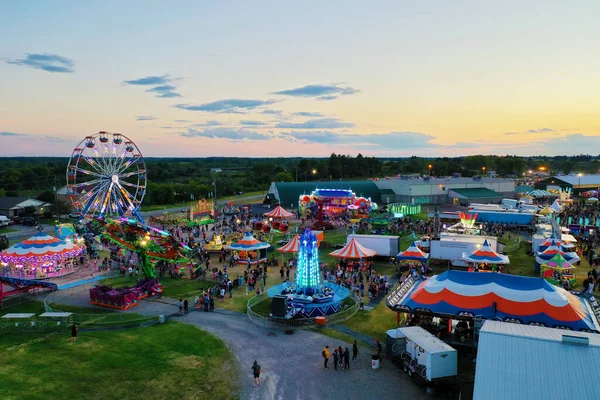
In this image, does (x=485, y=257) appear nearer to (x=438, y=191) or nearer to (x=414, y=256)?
(x=414, y=256)

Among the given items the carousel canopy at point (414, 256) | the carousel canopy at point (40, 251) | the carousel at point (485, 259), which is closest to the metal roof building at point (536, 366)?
the carousel at point (485, 259)

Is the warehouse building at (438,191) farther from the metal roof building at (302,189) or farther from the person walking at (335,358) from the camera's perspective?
the person walking at (335,358)

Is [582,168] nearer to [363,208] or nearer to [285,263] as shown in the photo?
[363,208]

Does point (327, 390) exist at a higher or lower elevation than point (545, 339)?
lower

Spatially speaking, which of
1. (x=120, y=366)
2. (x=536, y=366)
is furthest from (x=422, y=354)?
(x=120, y=366)

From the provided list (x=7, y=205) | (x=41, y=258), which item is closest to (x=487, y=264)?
(x=41, y=258)

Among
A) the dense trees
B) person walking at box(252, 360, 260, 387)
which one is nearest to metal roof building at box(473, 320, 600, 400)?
person walking at box(252, 360, 260, 387)

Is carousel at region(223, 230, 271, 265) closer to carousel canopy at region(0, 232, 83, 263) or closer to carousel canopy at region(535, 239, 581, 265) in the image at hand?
carousel canopy at region(0, 232, 83, 263)
